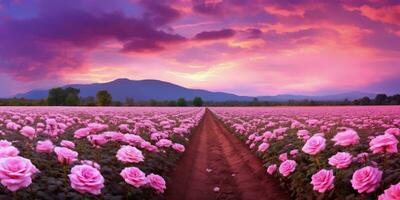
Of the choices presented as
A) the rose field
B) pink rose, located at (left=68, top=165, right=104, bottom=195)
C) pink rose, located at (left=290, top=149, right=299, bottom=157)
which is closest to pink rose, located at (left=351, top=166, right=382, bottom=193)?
the rose field

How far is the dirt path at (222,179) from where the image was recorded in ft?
30.9

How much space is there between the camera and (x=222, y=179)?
11625 millimetres

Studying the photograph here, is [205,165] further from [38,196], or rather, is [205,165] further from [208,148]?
[38,196]

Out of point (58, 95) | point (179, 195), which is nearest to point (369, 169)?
point (179, 195)

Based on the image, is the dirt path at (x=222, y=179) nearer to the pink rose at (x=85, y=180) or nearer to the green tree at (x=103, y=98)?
the pink rose at (x=85, y=180)

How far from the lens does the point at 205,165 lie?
1394 cm

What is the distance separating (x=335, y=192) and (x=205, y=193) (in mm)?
4511

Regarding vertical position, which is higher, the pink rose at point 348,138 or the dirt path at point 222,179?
the pink rose at point 348,138

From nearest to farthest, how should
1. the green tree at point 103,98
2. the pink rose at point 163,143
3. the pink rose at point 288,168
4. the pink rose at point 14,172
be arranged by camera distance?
the pink rose at point 14,172
the pink rose at point 288,168
the pink rose at point 163,143
the green tree at point 103,98

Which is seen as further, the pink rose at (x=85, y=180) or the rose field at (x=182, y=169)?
the rose field at (x=182, y=169)

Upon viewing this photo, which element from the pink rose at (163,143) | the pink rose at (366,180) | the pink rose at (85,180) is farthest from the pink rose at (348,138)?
the pink rose at (163,143)

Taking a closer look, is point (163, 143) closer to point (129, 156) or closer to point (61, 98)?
point (129, 156)

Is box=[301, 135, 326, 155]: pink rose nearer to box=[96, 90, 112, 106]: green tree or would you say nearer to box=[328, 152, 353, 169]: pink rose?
box=[328, 152, 353, 169]: pink rose

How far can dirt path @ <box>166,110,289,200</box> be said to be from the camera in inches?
371
